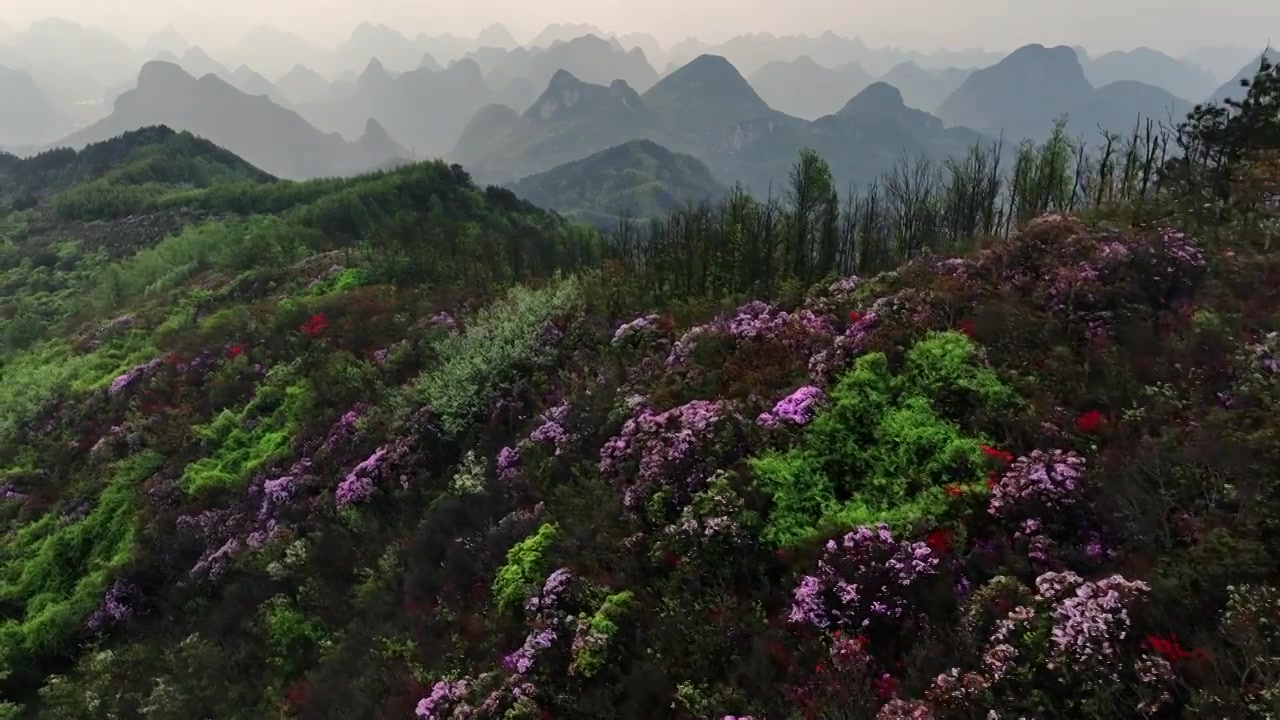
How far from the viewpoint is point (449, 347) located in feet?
68.2

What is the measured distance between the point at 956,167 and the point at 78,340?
150 feet

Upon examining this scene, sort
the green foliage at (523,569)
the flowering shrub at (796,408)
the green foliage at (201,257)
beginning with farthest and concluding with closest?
the green foliage at (201,257)
the flowering shrub at (796,408)
the green foliage at (523,569)

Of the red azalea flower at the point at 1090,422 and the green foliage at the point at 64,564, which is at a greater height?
the red azalea flower at the point at 1090,422

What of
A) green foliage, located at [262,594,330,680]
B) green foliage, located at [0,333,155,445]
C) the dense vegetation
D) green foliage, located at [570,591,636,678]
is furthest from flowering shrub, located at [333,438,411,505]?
green foliage, located at [0,333,155,445]

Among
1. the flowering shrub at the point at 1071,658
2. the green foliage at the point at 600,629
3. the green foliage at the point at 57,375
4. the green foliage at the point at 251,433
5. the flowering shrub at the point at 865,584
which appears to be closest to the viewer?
the flowering shrub at the point at 1071,658

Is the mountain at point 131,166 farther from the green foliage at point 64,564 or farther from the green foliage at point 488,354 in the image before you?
the green foliage at point 488,354

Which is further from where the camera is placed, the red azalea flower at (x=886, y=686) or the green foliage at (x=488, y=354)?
the green foliage at (x=488, y=354)

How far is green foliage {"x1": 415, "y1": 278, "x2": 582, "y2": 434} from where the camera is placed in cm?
1742

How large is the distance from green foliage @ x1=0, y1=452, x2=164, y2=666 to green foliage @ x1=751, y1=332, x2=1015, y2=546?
55.4 feet

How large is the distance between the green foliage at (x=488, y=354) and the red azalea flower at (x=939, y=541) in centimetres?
1160

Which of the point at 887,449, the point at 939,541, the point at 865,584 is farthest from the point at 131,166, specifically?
the point at 939,541

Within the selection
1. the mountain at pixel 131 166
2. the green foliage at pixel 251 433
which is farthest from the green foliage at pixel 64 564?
the mountain at pixel 131 166

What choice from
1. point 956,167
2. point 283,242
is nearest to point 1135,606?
point 956,167

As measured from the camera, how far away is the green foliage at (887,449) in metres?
9.54
